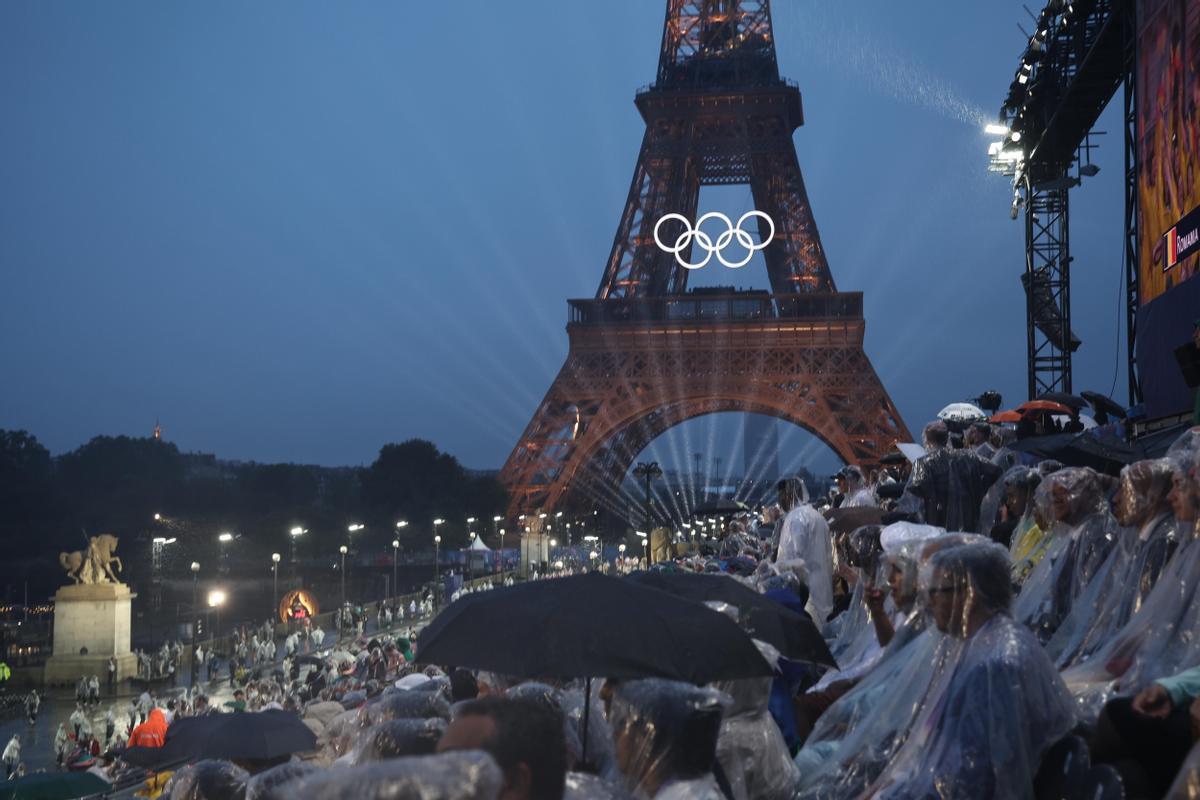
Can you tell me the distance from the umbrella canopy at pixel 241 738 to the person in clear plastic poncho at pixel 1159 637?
160 inches

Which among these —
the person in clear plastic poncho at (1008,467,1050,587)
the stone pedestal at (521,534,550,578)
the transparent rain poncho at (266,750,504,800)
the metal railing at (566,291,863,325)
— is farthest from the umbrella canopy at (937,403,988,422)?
the stone pedestal at (521,534,550,578)

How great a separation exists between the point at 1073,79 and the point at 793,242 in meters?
29.1

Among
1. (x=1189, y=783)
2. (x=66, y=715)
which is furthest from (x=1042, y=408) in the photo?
(x=66, y=715)

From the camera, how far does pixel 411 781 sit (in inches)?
64.2

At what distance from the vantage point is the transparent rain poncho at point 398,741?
3.17m

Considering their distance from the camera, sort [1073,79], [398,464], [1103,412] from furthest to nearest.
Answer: [398,464]
[1073,79]
[1103,412]

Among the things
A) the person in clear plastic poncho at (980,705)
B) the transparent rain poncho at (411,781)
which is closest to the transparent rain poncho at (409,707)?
the person in clear plastic poncho at (980,705)

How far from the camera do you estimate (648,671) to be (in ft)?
13.0

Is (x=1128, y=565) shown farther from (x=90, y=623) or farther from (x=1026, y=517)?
(x=90, y=623)

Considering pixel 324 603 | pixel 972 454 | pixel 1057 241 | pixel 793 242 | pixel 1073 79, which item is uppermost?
pixel 793 242

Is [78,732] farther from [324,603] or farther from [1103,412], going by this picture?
[324,603]

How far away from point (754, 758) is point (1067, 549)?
183cm

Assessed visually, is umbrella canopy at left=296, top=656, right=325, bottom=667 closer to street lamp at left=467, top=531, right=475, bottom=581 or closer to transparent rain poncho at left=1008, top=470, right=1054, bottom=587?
transparent rain poncho at left=1008, top=470, right=1054, bottom=587

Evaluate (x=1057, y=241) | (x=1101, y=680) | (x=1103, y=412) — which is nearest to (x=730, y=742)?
(x=1101, y=680)
